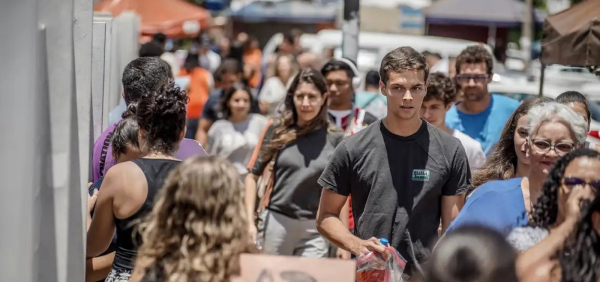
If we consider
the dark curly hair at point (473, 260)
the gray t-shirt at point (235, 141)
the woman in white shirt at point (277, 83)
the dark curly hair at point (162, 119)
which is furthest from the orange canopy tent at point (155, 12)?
the dark curly hair at point (473, 260)

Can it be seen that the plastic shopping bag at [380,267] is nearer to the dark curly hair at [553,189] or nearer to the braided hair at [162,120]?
the braided hair at [162,120]

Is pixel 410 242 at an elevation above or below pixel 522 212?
below

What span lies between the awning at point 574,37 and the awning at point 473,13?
14.5m

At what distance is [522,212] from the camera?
4336 millimetres

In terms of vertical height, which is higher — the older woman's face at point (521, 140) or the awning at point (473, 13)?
the awning at point (473, 13)

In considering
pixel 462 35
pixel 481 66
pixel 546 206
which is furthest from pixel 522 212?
pixel 462 35

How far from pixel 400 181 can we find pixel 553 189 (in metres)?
1.61

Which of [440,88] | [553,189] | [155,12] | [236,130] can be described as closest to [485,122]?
[440,88]

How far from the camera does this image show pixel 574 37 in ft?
24.3

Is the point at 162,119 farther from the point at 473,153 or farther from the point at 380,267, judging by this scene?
the point at 473,153

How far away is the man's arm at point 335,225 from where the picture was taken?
5.30m

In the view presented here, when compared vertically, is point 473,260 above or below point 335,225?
above

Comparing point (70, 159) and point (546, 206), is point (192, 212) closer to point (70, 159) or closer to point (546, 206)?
point (70, 159)

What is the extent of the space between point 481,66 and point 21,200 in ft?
A: 18.4
